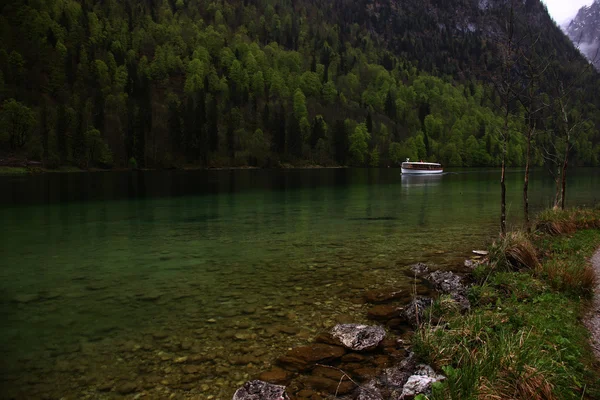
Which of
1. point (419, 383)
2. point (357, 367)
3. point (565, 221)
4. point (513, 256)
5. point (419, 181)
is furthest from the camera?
point (419, 181)

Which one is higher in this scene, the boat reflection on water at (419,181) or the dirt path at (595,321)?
the boat reflection on water at (419,181)

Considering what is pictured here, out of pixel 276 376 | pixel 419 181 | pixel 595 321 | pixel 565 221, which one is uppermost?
pixel 419 181

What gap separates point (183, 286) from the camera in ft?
46.1

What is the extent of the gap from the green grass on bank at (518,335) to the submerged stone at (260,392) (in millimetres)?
2648

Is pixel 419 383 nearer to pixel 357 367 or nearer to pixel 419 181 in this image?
pixel 357 367

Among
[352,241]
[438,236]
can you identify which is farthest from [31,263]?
[438,236]

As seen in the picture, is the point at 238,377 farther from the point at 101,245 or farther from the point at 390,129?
the point at 390,129

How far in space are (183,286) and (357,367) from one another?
317 inches

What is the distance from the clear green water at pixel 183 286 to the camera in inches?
331

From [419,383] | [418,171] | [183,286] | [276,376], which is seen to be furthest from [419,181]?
[419,383]

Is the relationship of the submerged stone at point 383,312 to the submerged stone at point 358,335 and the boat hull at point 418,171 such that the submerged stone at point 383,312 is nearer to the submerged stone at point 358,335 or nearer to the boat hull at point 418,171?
the submerged stone at point 358,335

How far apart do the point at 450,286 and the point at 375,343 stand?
189 inches

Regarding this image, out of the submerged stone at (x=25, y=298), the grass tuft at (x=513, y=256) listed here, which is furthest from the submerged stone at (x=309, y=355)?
the submerged stone at (x=25, y=298)

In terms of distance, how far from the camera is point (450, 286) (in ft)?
40.8
